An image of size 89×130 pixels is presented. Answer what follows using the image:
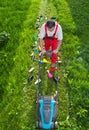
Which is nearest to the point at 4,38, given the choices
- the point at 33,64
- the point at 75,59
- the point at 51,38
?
the point at 33,64

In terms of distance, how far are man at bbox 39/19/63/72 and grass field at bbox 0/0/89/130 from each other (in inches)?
28.5

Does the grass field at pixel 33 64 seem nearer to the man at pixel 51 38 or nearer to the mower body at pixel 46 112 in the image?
the mower body at pixel 46 112

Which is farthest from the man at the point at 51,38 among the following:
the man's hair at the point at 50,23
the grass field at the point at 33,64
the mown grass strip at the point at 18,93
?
the mown grass strip at the point at 18,93

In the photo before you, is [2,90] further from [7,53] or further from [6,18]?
[6,18]

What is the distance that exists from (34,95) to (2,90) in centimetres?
94

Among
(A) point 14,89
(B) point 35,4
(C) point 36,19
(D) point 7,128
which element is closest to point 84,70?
(A) point 14,89

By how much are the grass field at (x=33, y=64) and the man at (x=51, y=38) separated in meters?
0.72

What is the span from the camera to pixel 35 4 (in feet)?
50.7

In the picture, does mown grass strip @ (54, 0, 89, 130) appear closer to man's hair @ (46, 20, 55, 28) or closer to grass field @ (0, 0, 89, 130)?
grass field @ (0, 0, 89, 130)

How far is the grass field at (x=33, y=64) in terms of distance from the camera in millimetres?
Answer: 8180

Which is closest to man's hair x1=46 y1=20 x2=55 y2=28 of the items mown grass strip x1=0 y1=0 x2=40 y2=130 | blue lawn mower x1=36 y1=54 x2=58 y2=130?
mown grass strip x1=0 y1=0 x2=40 y2=130

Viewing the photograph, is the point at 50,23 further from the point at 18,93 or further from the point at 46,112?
the point at 46,112

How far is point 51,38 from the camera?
9.61m

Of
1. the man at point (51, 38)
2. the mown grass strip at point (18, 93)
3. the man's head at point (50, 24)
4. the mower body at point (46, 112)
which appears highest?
the man's head at point (50, 24)
